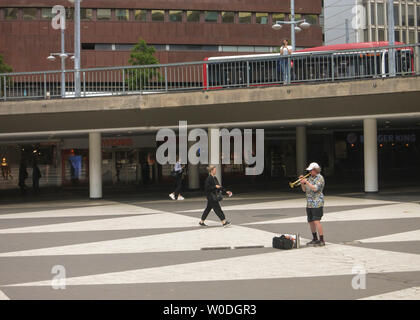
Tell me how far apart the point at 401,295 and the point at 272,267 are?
261 cm

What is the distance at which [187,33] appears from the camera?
59.4m

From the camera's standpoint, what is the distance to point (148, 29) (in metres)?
58.7

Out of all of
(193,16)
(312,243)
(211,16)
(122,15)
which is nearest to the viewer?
(312,243)

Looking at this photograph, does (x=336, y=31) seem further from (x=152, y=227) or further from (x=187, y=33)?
(x=152, y=227)

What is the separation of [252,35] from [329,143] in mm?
21634

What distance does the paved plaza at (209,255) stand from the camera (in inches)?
337

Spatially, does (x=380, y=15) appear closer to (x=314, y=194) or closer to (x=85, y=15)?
(x=85, y=15)

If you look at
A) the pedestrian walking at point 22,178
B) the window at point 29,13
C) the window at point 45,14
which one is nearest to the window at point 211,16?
the window at point 45,14

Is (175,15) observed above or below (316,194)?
above

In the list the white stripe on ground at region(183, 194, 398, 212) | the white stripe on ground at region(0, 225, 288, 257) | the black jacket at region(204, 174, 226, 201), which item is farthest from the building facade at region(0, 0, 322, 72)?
the white stripe on ground at region(0, 225, 288, 257)

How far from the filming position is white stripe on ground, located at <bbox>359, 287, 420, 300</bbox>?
7805 millimetres

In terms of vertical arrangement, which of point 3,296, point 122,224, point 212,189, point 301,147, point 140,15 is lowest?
point 3,296

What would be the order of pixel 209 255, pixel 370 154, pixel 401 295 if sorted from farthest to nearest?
pixel 370 154 < pixel 209 255 < pixel 401 295

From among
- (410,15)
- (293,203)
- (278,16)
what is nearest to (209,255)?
(293,203)
